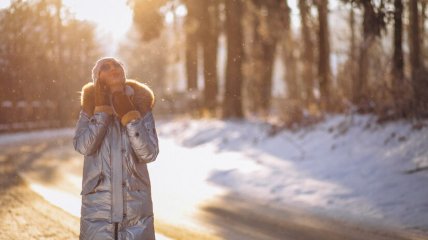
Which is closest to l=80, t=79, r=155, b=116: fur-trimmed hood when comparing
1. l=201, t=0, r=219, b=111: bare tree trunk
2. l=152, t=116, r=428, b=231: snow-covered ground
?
l=152, t=116, r=428, b=231: snow-covered ground

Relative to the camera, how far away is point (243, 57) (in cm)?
2542

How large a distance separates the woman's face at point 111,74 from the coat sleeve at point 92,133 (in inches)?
9.7

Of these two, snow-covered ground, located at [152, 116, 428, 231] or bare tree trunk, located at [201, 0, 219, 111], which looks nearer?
snow-covered ground, located at [152, 116, 428, 231]

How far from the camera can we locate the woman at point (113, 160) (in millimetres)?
3865

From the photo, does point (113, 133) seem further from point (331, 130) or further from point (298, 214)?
point (331, 130)

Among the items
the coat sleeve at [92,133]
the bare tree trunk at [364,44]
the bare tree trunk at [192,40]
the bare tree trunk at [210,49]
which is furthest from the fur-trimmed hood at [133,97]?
the bare tree trunk at [210,49]

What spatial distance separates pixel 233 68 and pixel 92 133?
58.5ft

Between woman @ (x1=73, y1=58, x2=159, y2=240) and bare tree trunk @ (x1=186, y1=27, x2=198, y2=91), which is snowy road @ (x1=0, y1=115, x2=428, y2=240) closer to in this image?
woman @ (x1=73, y1=58, x2=159, y2=240)

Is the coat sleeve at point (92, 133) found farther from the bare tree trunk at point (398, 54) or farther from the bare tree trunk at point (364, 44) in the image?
the bare tree trunk at point (398, 54)

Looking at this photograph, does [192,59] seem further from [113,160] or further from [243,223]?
[113,160]

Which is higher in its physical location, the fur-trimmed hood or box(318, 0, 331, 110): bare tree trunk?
box(318, 0, 331, 110): bare tree trunk

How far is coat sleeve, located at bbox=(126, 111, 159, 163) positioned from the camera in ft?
12.5

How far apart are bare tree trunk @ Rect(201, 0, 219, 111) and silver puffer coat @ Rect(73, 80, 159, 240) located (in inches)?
786

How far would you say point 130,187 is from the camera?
156 inches
